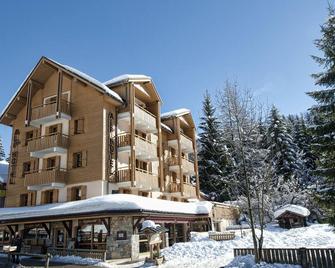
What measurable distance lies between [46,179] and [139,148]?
26.2 ft

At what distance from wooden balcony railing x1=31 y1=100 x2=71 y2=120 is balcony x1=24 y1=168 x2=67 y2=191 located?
5.01m

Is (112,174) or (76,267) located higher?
(112,174)

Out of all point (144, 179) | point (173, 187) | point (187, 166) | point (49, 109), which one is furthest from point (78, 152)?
point (187, 166)

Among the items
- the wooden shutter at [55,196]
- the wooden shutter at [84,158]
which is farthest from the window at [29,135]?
the wooden shutter at [84,158]

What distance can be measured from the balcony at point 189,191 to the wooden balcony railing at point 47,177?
1433cm

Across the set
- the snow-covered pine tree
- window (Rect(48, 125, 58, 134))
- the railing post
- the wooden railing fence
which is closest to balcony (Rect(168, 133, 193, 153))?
window (Rect(48, 125, 58, 134))

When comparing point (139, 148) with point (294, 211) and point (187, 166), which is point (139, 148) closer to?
point (187, 166)

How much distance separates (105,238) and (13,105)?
60.1 ft

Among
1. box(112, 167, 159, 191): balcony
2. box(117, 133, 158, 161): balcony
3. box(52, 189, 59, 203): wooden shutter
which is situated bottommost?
box(52, 189, 59, 203): wooden shutter

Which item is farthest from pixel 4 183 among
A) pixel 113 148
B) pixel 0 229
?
pixel 113 148

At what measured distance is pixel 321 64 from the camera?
15570 millimetres

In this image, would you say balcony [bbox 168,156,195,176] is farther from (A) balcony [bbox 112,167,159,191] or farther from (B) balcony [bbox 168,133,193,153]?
(A) balcony [bbox 112,167,159,191]

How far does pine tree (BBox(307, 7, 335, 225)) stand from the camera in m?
14.0

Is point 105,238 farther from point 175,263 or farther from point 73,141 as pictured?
point 73,141
